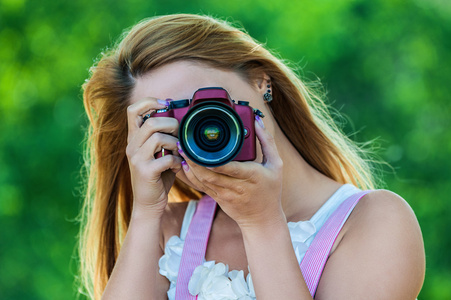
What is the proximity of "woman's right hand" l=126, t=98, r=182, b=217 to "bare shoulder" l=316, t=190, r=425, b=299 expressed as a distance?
0.39 m

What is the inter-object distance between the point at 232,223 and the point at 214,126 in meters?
0.49

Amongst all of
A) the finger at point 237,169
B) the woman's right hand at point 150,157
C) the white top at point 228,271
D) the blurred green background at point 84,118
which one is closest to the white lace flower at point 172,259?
the white top at point 228,271

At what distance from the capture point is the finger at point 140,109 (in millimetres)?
1352

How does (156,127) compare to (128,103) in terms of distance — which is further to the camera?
(128,103)

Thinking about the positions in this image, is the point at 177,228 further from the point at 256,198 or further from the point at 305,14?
the point at 305,14

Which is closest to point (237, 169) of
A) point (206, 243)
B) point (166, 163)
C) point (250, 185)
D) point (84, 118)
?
point (250, 185)

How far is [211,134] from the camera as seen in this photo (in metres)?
1.15

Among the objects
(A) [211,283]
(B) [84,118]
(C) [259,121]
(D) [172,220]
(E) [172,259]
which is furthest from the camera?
(B) [84,118]

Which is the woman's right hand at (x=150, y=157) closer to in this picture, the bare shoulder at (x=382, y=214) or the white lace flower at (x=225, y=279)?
the white lace flower at (x=225, y=279)

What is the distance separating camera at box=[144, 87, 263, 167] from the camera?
3.74ft

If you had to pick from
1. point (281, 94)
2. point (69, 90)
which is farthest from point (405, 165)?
point (281, 94)

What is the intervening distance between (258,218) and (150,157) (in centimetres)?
27

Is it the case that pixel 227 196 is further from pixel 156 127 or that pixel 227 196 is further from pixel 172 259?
pixel 172 259

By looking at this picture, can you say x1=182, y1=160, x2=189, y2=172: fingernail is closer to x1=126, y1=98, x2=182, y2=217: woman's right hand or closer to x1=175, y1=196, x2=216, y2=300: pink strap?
x1=126, y1=98, x2=182, y2=217: woman's right hand
